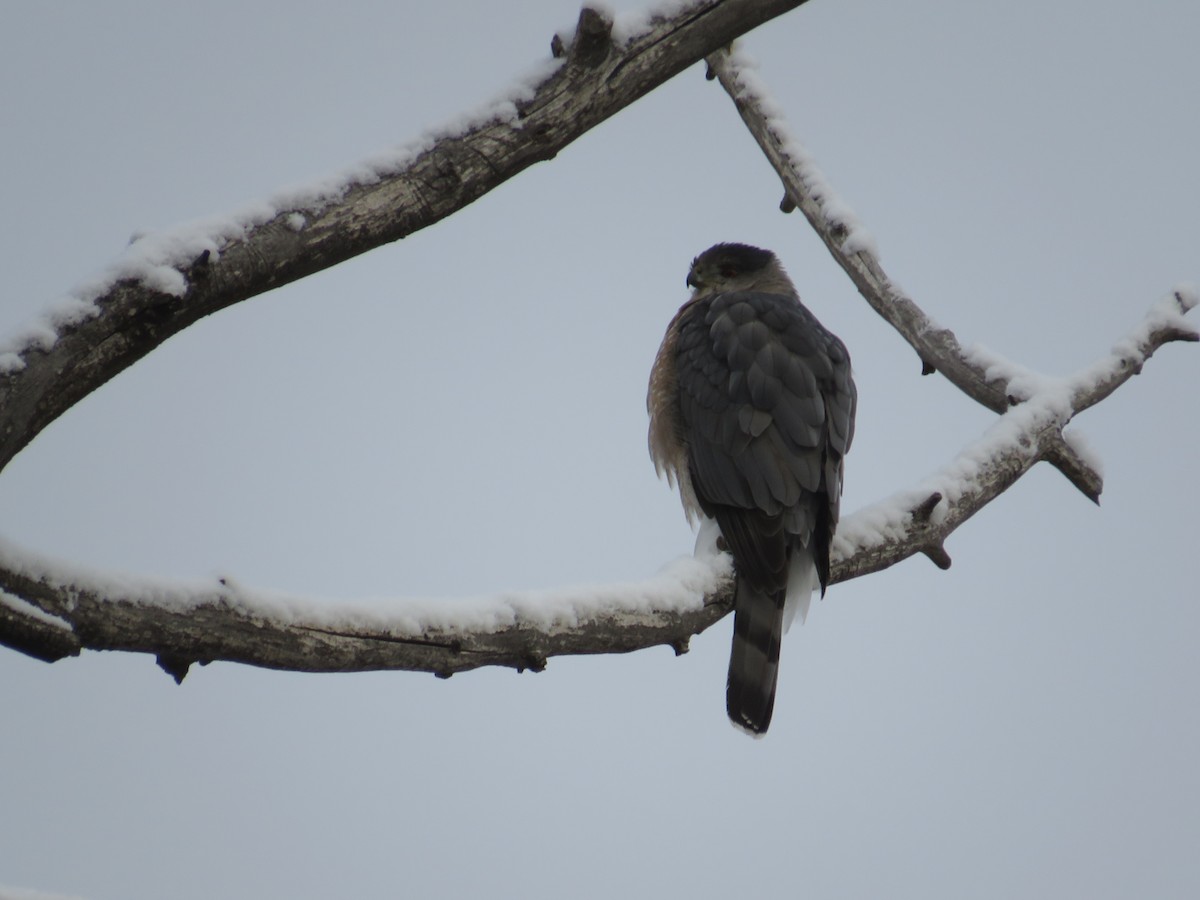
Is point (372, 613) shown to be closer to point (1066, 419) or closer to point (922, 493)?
point (922, 493)

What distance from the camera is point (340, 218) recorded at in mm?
2266

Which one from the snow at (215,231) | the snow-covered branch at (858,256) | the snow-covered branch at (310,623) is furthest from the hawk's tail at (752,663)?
the snow at (215,231)

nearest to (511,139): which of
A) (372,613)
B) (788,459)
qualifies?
(372,613)

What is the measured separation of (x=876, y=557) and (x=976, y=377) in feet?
3.40

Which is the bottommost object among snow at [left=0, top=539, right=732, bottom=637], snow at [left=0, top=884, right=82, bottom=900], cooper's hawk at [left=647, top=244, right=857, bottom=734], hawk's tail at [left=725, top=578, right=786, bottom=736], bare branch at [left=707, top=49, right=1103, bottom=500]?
snow at [left=0, top=884, right=82, bottom=900]

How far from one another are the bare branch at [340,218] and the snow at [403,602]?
243 mm

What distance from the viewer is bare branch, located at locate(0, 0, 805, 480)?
Result: 1.93m

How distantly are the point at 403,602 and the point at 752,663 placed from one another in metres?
1.37

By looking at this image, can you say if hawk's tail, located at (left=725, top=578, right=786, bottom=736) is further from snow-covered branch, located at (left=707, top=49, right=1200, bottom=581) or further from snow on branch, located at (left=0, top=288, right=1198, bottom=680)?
snow-covered branch, located at (left=707, top=49, right=1200, bottom=581)

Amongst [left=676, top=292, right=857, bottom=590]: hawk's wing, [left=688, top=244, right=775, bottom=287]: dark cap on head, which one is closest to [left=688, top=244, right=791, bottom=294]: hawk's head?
[left=688, top=244, right=775, bottom=287]: dark cap on head

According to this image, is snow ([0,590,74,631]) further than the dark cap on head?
No

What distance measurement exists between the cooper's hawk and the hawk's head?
703 millimetres

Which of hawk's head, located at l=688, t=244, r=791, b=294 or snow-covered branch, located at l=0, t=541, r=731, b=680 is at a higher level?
hawk's head, located at l=688, t=244, r=791, b=294

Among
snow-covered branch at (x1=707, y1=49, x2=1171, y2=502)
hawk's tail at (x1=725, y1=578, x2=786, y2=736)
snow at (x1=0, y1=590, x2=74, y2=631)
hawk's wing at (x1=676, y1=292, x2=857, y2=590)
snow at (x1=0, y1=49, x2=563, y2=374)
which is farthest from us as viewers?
snow-covered branch at (x1=707, y1=49, x2=1171, y2=502)
